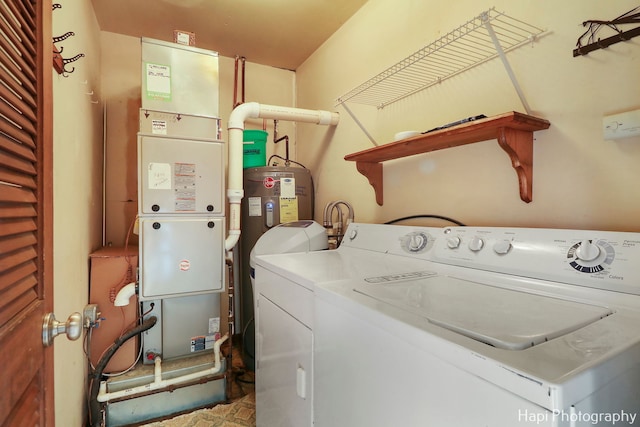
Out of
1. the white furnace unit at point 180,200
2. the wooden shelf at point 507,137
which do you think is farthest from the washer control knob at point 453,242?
the white furnace unit at point 180,200

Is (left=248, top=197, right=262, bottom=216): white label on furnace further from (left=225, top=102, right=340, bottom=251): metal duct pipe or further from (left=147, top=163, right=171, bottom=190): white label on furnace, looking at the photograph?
(left=147, top=163, right=171, bottom=190): white label on furnace

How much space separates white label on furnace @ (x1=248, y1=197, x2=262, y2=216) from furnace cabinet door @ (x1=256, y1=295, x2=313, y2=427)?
3.37 feet

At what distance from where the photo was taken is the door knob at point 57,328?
641 mm

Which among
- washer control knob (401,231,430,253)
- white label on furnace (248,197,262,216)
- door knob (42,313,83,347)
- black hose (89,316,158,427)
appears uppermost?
white label on furnace (248,197,262,216)

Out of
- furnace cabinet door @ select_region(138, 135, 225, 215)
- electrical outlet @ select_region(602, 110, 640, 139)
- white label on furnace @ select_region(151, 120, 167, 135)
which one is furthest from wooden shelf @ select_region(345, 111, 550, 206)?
white label on furnace @ select_region(151, 120, 167, 135)

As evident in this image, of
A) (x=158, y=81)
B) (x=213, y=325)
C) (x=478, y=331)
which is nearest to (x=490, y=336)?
(x=478, y=331)

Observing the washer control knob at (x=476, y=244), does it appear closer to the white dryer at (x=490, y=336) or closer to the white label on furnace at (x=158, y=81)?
the white dryer at (x=490, y=336)

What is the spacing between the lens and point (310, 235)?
5.90 feet

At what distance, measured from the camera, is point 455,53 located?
1385 mm

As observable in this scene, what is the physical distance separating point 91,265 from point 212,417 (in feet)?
3.63

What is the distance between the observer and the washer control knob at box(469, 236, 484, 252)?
1096mm

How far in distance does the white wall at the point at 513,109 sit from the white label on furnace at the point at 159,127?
3.81 feet

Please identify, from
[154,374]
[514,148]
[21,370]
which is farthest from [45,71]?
[154,374]

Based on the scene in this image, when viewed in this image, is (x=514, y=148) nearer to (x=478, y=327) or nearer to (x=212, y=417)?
(x=478, y=327)
